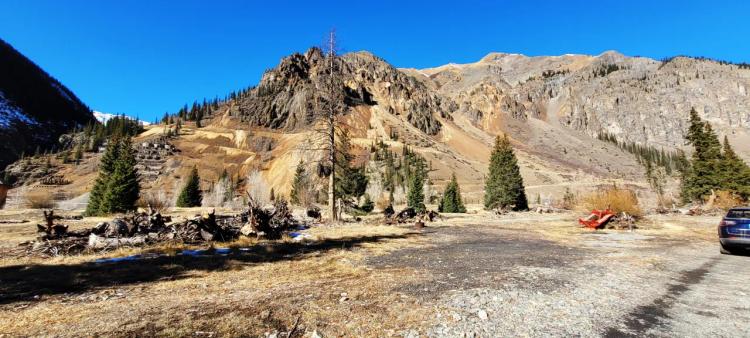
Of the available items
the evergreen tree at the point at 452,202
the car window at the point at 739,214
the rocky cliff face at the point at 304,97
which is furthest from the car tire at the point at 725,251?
→ the rocky cliff face at the point at 304,97

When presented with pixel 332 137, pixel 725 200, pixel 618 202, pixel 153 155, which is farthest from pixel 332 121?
pixel 153 155

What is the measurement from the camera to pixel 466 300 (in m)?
5.78

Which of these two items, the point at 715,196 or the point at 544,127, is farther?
the point at 544,127

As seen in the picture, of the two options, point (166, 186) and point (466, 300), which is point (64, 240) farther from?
point (166, 186)

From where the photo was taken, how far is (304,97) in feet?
470

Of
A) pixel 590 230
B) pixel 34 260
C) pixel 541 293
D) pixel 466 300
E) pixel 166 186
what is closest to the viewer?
pixel 466 300

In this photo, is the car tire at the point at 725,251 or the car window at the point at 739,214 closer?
the car window at the point at 739,214

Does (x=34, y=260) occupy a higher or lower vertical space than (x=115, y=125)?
lower

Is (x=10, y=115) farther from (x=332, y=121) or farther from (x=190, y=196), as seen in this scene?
Result: (x=332, y=121)

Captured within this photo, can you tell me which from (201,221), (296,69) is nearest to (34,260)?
(201,221)

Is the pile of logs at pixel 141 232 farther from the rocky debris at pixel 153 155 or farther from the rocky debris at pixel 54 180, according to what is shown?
the rocky debris at pixel 54 180

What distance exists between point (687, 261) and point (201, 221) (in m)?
17.0

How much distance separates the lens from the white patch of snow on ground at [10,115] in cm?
18199

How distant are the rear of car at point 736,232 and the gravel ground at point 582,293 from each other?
18.7 inches
